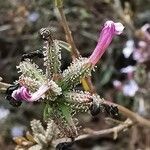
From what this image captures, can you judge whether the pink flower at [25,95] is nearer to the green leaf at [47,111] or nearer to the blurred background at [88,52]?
the green leaf at [47,111]

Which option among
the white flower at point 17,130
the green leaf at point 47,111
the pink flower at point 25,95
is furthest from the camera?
the white flower at point 17,130

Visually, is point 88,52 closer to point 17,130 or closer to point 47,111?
point 17,130

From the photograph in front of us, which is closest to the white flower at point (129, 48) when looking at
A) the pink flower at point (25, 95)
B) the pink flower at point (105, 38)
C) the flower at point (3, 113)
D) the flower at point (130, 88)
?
the flower at point (130, 88)

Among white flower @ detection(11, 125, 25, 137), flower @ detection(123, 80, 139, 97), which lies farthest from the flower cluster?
white flower @ detection(11, 125, 25, 137)

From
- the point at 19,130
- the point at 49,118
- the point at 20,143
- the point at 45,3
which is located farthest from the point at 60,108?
the point at 19,130

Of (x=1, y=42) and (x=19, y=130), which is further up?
(x=1, y=42)

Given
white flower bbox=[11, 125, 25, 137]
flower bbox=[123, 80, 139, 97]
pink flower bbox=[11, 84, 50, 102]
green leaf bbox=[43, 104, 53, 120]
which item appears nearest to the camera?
pink flower bbox=[11, 84, 50, 102]

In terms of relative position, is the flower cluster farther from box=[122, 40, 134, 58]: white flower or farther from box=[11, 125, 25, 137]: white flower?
box=[11, 125, 25, 137]: white flower

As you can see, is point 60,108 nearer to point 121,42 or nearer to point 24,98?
point 24,98
